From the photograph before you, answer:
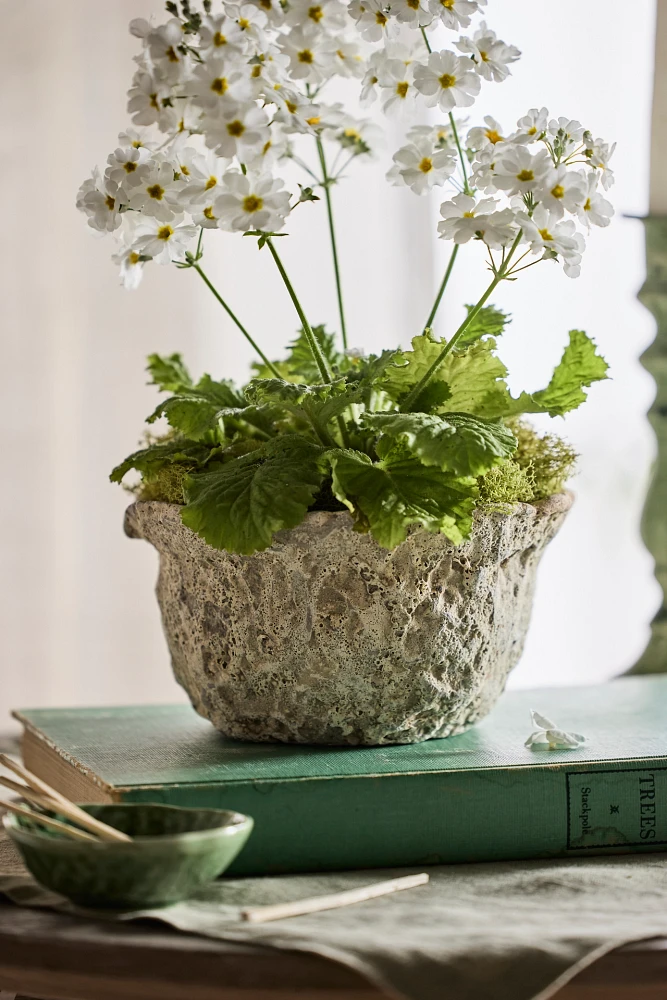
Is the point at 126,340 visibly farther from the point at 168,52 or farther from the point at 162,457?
the point at 168,52

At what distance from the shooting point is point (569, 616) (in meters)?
1.41

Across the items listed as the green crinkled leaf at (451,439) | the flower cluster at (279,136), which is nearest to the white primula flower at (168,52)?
the flower cluster at (279,136)

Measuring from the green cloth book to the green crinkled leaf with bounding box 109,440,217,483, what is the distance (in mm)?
193

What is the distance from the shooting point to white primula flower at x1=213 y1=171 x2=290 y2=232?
1.93 feet

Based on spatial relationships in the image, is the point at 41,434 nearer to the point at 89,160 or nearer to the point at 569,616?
the point at 89,160

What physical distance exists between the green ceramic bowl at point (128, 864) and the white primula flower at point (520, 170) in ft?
1.27

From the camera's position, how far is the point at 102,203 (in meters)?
0.65

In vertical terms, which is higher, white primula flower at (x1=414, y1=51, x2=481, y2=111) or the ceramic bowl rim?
white primula flower at (x1=414, y1=51, x2=481, y2=111)

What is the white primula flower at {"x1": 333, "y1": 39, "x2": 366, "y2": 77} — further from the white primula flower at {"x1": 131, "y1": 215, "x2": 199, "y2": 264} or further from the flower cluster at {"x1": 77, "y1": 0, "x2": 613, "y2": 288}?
the white primula flower at {"x1": 131, "y1": 215, "x2": 199, "y2": 264}

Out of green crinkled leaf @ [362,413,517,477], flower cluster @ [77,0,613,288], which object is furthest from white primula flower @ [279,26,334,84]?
green crinkled leaf @ [362,413,517,477]

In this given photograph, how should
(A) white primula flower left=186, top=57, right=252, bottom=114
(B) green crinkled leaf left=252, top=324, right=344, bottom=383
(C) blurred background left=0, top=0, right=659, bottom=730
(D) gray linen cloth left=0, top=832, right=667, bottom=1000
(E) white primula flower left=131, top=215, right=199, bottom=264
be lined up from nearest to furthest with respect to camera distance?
(D) gray linen cloth left=0, top=832, right=667, bottom=1000
(A) white primula flower left=186, top=57, right=252, bottom=114
(E) white primula flower left=131, top=215, right=199, bottom=264
(B) green crinkled leaf left=252, top=324, right=344, bottom=383
(C) blurred background left=0, top=0, right=659, bottom=730

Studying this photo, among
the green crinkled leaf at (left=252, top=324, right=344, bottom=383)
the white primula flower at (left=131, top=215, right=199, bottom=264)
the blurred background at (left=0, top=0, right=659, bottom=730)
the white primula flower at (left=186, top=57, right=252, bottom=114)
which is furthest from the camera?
the blurred background at (left=0, top=0, right=659, bottom=730)

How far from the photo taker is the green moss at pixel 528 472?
0.68 metres

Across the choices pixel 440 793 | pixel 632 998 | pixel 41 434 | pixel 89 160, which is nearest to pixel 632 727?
pixel 440 793
